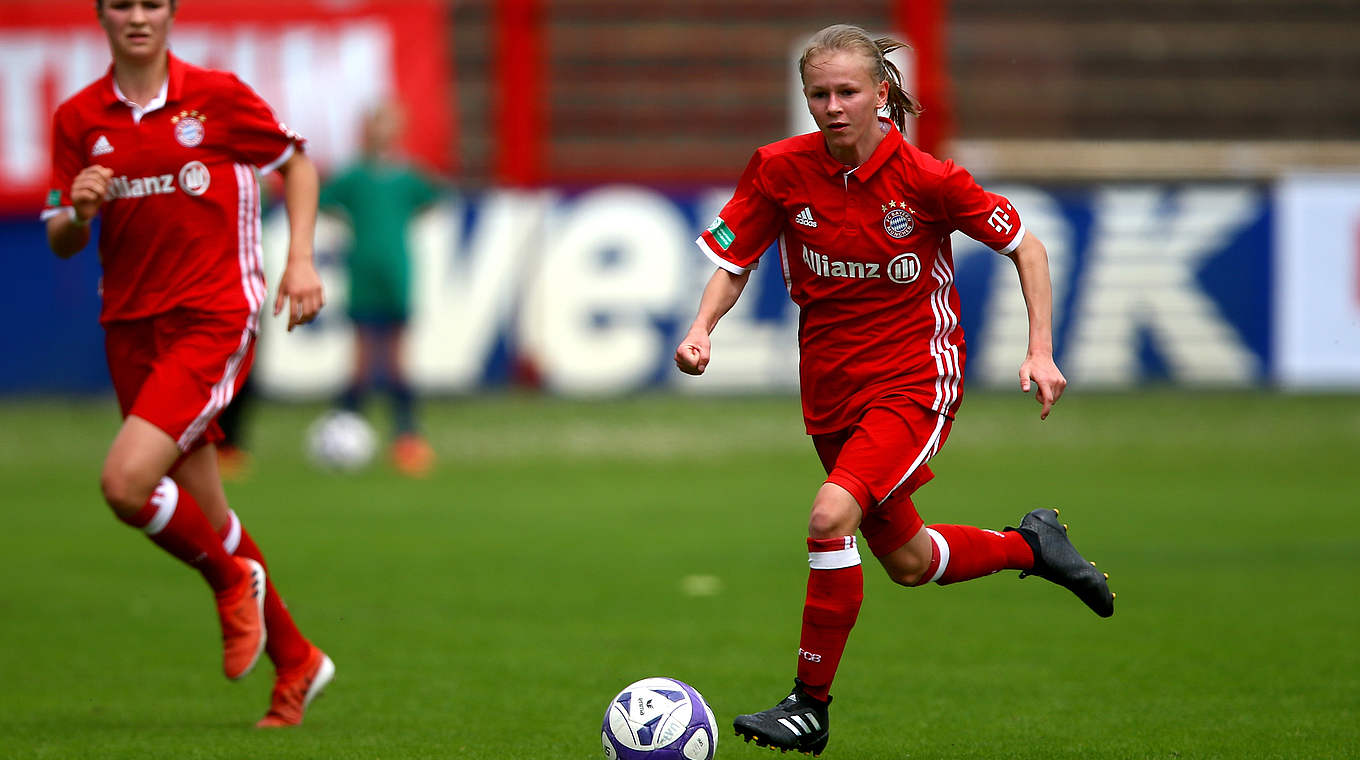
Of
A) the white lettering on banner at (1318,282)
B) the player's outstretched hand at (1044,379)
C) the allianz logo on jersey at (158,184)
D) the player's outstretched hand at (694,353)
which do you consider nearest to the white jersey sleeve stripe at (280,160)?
the allianz logo on jersey at (158,184)

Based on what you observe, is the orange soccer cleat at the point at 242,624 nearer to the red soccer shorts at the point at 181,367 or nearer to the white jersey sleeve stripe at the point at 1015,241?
the red soccer shorts at the point at 181,367

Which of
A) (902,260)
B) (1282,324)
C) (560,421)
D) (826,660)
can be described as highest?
(902,260)

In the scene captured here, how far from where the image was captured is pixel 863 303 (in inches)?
189

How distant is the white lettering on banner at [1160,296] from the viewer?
1438 centimetres

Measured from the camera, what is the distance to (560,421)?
46.9 feet

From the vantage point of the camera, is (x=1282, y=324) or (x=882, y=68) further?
(x=1282, y=324)

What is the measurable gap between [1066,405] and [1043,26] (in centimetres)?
453

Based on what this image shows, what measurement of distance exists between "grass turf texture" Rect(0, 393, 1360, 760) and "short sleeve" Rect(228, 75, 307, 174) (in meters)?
1.63

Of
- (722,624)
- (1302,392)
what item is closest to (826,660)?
(722,624)

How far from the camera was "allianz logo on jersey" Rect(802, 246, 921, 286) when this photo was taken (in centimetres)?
475

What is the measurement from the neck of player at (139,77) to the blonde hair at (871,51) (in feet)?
6.14

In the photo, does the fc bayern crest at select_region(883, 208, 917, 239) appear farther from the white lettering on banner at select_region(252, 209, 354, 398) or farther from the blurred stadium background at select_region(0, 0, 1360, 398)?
the white lettering on banner at select_region(252, 209, 354, 398)

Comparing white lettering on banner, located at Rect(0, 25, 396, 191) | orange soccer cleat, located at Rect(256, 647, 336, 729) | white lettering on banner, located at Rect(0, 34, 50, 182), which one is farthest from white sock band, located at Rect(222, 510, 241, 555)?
white lettering on banner, located at Rect(0, 34, 50, 182)

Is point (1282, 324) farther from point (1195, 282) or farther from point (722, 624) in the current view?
point (722, 624)
